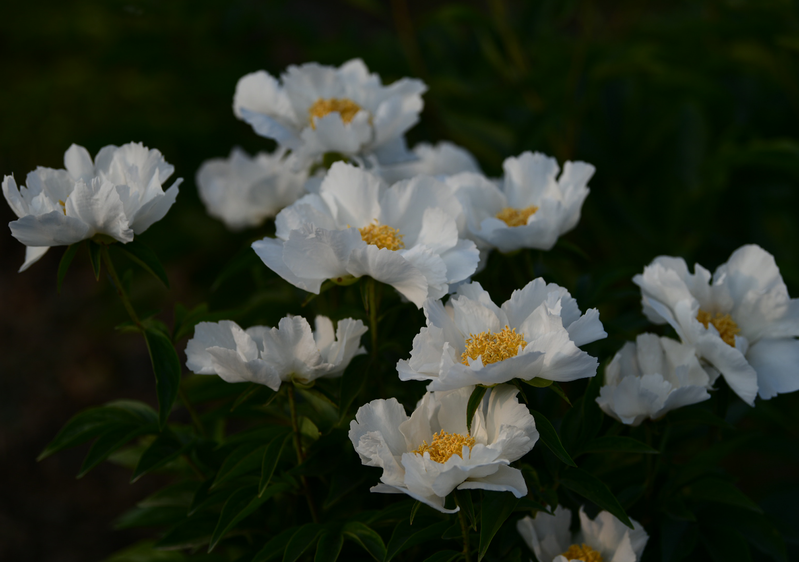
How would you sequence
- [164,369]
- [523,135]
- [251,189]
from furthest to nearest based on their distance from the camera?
[523,135], [251,189], [164,369]

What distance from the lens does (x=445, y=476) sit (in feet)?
1.74

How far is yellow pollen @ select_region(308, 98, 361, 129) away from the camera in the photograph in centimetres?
87

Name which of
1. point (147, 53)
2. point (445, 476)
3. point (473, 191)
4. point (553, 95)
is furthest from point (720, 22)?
point (147, 53)

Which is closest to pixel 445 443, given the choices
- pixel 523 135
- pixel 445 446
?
pixel 445 446

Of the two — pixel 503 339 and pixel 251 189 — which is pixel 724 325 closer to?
pixel 503 339

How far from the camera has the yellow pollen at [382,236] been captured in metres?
0.71

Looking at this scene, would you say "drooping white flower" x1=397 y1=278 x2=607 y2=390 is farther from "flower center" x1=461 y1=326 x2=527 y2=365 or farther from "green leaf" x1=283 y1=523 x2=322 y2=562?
"green leaf" x1=283 y1=523 x2=322 y2=562

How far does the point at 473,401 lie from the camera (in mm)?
578

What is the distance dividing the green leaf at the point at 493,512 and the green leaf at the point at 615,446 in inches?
3.8

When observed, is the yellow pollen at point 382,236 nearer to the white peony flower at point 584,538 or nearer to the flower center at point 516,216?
the flower center at point 516,216

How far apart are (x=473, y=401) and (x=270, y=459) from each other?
0.68 ft

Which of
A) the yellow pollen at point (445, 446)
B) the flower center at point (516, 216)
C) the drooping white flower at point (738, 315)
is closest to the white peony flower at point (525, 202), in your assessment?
the flower center at point (516, 216)

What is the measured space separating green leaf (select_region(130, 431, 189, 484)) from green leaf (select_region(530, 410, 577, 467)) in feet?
1.16

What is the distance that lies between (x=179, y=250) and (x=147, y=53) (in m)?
0.51
